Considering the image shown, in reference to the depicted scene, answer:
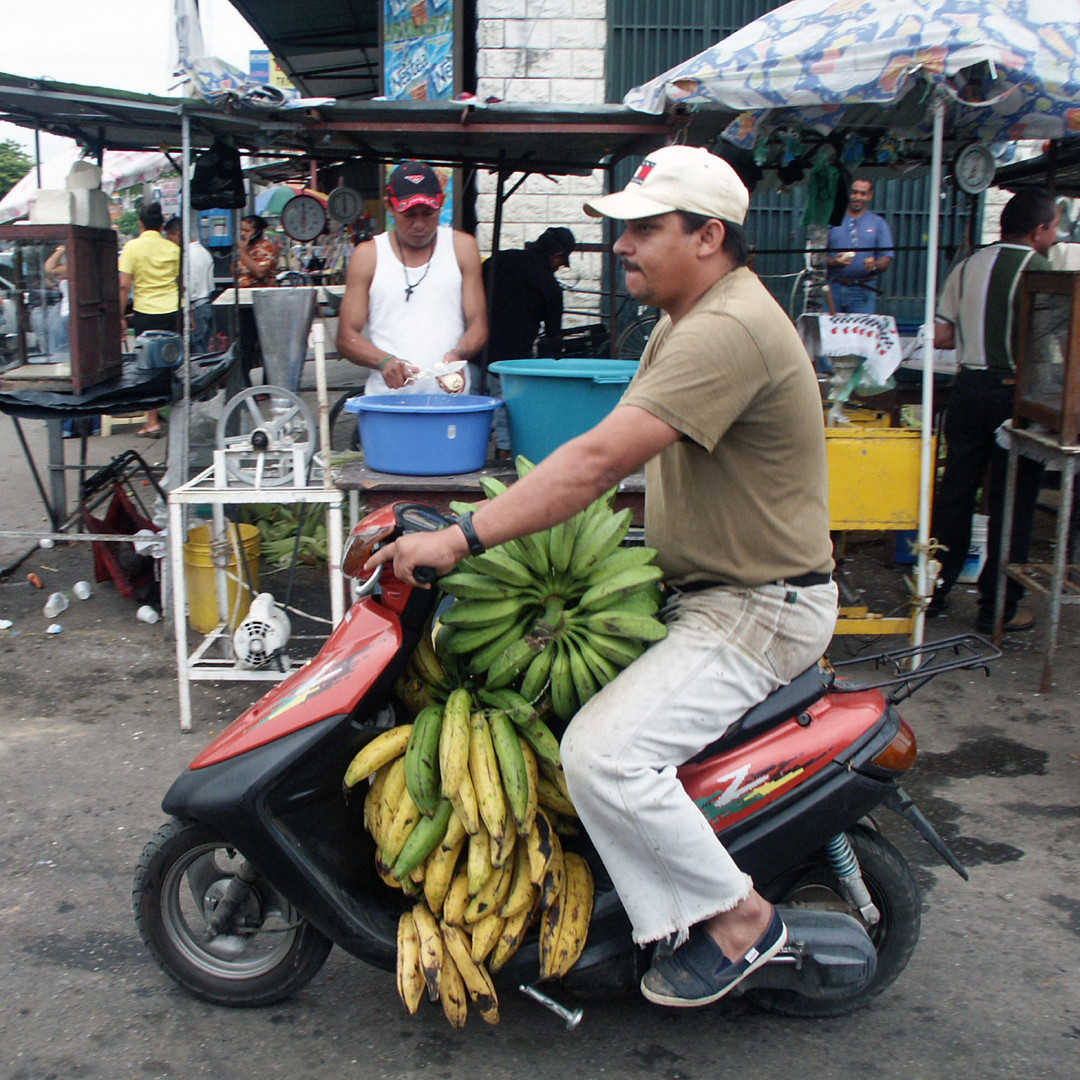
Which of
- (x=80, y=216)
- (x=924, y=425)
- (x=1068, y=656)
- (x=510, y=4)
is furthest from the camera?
(x=510, y=4)

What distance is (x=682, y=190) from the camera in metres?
2.30

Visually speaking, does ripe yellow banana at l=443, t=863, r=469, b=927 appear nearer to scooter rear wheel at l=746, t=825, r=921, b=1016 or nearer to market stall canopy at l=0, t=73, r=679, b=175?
scooter rear wheel at l=746, t=825, r=921, b=1016

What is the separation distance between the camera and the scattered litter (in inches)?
226

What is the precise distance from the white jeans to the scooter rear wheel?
343 millimetres

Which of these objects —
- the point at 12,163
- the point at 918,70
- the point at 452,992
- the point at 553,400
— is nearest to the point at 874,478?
the point at 918,70

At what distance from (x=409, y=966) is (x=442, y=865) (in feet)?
0.76

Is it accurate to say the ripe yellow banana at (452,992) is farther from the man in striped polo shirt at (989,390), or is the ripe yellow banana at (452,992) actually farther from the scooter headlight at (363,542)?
the man in striped polo shirt at (989,390)

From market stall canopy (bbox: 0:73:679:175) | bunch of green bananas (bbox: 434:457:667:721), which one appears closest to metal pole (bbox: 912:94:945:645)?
market stall canopy (bbox: 0:73:679:175)

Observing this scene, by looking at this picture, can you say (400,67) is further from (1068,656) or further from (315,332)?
(1068,656)

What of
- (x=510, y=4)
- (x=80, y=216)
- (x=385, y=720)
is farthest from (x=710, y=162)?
(x=510, y=4)

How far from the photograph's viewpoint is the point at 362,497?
426cm

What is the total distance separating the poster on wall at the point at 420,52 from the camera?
29.7 feet

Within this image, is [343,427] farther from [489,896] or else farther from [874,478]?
[489,896]

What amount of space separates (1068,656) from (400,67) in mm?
7324
